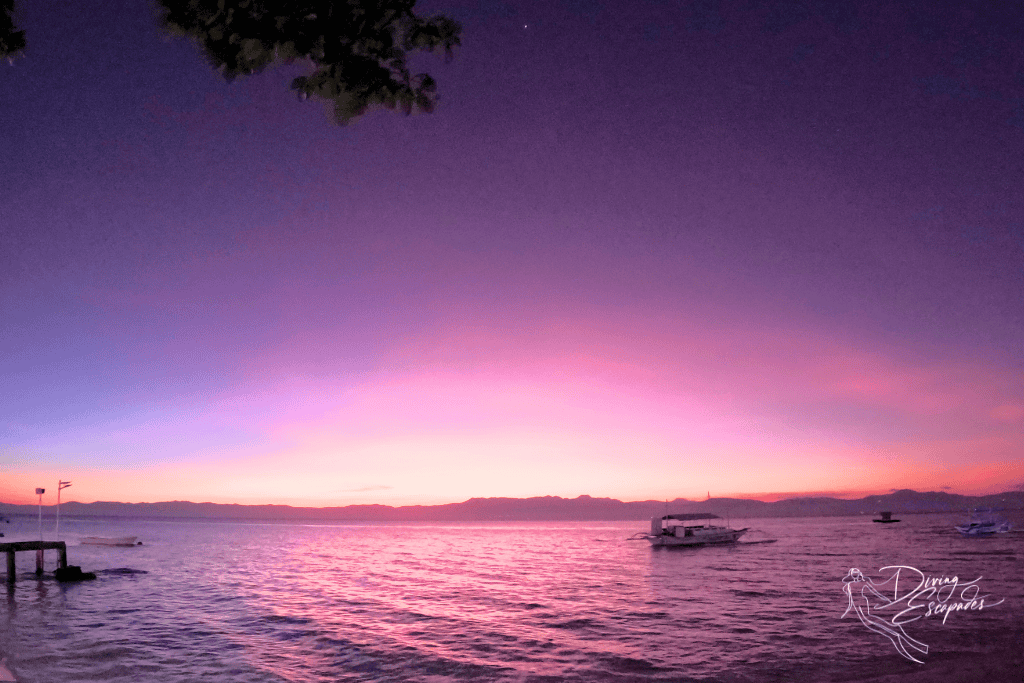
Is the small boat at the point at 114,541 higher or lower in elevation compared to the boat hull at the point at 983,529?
higher

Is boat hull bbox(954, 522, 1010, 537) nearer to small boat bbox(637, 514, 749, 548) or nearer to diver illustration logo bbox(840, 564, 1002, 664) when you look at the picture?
small boat bbox(637, 514, 749, 548)

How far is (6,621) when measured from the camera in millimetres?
26766

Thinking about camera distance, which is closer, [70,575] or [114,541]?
[70,575]

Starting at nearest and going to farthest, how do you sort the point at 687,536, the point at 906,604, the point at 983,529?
the point at 906,604
the point at 687,536
the point at 983,529

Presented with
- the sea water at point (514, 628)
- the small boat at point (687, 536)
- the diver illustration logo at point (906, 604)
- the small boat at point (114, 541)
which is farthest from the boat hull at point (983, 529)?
the small boat at point (114, 541)

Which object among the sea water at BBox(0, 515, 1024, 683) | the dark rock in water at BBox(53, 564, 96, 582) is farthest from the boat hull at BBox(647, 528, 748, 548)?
the dark rock in water at BBox(53, 564, 96, 582)

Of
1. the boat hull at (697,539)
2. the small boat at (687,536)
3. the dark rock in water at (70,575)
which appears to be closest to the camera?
the dark rock in water at (70,575)

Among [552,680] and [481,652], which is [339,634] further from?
[552,680]

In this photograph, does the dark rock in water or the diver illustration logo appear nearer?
the diver illustration logo

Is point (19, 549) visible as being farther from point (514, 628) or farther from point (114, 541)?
point (114, 541)

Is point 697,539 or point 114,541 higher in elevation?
point 114,541

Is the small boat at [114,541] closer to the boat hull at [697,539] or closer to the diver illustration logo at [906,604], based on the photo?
the boat hull at [697,539]

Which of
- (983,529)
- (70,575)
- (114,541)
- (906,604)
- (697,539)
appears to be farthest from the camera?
(983,529)

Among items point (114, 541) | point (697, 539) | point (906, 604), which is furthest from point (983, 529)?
point (114, 541)
